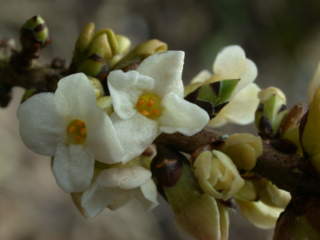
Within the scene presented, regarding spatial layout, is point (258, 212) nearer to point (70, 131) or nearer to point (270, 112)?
point (270, 112)

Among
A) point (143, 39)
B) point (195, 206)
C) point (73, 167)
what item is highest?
point (73, 167)

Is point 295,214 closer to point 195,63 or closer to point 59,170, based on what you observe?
point 59,170

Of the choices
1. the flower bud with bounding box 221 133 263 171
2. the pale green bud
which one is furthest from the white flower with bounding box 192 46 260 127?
the pale green bud

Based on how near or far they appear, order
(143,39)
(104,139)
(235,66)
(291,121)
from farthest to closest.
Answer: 1. (143,39)
2. (235,66)
3. (291,121)
4. (104,139)

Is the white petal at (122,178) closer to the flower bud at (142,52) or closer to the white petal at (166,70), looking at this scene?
the white petal at (166,70)

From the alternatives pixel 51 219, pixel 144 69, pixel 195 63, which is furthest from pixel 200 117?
pixel 195 63

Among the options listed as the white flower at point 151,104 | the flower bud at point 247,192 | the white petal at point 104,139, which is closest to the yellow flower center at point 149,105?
the white flower at point 151,104

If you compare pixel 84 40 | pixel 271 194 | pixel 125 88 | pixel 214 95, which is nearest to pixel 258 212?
pixel 271 194
